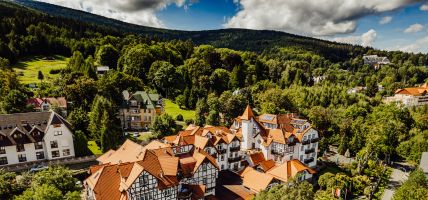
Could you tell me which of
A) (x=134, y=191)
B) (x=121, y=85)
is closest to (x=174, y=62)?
(x=121, y=85)

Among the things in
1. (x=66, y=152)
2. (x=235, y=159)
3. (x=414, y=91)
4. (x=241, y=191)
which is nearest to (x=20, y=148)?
(x=66, y=152)

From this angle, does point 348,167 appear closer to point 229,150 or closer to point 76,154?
point 229,150

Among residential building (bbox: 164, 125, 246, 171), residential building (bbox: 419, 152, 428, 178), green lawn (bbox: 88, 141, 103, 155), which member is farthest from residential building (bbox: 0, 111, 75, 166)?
residential building (bbox: 419, 152, 428, 178)

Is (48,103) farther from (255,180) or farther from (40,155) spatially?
(255,180)

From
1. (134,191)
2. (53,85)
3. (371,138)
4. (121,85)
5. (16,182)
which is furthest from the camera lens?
(121,85)

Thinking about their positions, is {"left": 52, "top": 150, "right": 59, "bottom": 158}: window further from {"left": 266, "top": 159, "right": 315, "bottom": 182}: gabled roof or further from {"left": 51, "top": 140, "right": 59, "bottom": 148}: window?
{"left": 266, "top": 159, "right": 315, "bottom": 182}: gabled roof

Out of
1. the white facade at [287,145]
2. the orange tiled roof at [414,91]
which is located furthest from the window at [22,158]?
the orange tiled roof at [414,91]
